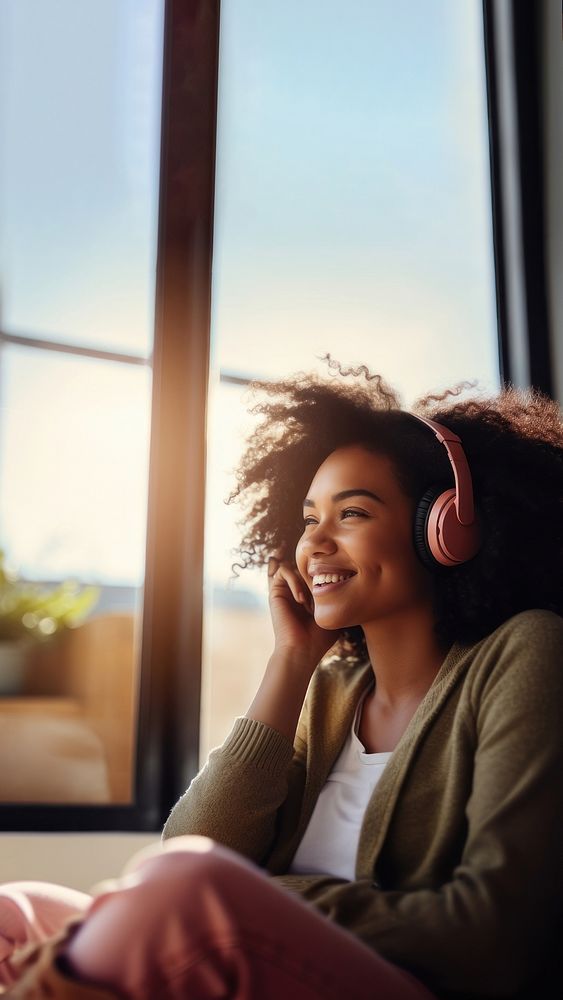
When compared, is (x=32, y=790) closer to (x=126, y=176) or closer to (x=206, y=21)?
(x=126, y=176)

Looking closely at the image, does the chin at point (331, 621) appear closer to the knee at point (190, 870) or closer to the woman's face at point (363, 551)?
the woman's face at point (363, 551)

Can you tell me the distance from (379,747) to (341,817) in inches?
4.5

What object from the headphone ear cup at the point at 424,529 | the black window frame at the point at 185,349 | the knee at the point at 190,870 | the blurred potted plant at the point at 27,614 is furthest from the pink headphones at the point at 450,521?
the blurred potted plant at the point at 27,614

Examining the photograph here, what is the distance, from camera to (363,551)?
1.25 m

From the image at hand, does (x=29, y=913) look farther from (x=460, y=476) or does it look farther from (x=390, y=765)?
(x=460, y=476)

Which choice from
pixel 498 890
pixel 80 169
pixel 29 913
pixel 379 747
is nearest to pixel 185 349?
pixel 80 169

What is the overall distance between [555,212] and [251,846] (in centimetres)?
164

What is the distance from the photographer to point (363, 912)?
0.95 metres

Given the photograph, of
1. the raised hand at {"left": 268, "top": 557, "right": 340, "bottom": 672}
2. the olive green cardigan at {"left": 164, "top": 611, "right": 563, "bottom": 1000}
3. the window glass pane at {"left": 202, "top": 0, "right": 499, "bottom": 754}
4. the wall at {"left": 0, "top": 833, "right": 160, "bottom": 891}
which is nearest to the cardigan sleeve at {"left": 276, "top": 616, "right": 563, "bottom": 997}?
the olive green cardigan at {"left": 164, "top": 611, "right": 563, "bottom": 1000}

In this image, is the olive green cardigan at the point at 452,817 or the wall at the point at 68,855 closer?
the olive green cardigan at the point at 452,817

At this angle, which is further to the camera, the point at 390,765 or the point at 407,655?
the point at 407,655

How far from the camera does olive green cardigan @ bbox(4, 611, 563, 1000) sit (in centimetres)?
89

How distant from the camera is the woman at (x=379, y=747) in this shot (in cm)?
76

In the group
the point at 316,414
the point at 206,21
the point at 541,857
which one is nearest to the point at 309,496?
the point at 316,414
